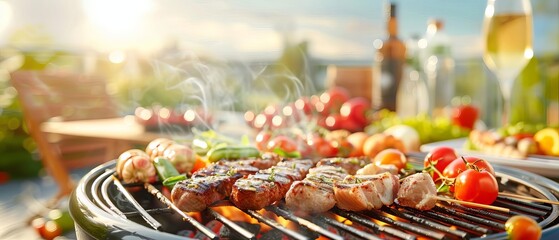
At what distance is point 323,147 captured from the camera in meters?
2.32

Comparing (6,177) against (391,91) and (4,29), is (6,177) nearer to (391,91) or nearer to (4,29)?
(4,29)

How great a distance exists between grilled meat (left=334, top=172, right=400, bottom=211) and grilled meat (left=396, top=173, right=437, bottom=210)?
5 centimetres

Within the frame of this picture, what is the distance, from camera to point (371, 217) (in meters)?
1.34

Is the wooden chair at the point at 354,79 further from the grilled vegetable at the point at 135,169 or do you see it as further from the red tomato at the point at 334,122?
the grilled vegetable at the point at 135,169

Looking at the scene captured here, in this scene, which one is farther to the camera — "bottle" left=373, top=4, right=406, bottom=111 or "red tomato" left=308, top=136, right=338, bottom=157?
"bottle" left=373, top=4, right=406, bottom=111

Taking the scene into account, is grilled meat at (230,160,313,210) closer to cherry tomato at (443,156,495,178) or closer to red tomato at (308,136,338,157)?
cherry tomato at (443,156,495,178)

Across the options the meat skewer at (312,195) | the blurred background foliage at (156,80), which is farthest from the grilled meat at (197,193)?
the blurred background foliage at (156,80)

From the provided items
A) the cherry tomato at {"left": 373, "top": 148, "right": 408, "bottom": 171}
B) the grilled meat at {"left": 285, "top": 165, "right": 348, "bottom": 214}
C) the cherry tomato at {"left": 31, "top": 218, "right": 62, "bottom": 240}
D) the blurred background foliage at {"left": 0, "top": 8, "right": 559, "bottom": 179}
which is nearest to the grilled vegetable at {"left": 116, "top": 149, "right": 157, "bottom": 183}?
the grilled meat at {"left": 285, "top": 165, "right": 348, "bottom": 214}

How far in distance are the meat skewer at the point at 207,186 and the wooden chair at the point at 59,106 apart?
9.57 ft

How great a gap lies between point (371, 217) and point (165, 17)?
24.0 ft

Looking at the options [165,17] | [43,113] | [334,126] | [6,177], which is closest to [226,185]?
[334,126]

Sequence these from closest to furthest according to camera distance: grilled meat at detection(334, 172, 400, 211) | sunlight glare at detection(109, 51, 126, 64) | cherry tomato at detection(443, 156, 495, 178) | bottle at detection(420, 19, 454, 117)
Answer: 1. grilled meat at detection(334, 172, 400, 211)
2. cherry tomato at detection(443, 156, 495, 178)
3. bottle at detection(420, 19, 454, 117)
4. sunlight glare at detection(109, 51, 126, 64)

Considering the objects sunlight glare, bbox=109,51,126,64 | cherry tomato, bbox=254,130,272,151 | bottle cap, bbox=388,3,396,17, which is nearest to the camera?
cherry tomato, bbox=254,130,272,151

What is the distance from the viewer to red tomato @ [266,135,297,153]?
2.20m
